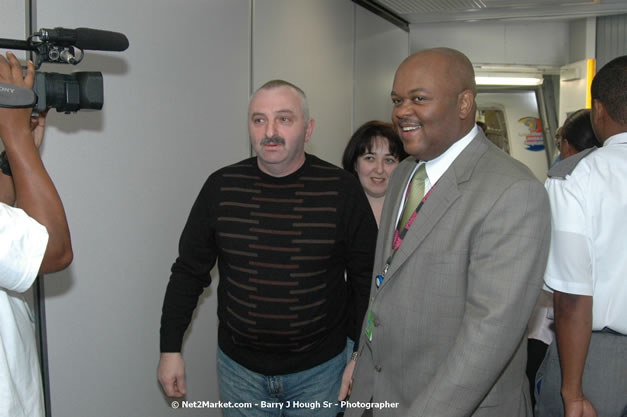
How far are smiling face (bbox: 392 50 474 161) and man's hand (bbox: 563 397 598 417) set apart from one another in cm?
89

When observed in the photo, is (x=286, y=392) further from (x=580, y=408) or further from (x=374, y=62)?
(x=374, y=62)

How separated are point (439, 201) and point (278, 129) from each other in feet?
2.49

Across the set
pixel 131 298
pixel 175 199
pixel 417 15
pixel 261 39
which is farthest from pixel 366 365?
pixel 417 15

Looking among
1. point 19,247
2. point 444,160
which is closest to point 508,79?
point 444,160

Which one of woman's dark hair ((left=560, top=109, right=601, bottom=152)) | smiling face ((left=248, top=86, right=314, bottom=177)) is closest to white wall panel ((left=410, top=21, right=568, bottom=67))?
woman's dark hair ((left=560, top=109, right=601, bottom=152))

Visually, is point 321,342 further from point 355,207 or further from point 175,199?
point 175,199

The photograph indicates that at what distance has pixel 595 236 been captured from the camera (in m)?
1.67

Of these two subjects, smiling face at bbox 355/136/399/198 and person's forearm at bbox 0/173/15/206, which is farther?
smiling face at bbox 355/136/399/198

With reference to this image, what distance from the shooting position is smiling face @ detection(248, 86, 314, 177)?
1923 millimetres

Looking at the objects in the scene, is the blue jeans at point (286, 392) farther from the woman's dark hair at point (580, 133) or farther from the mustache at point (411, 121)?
the woman's dark hair at point (580, 133)

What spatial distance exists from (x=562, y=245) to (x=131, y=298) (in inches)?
67.2

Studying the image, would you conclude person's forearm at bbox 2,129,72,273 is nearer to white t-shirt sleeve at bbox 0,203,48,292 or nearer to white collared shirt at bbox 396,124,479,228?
white t-shirt sleeve at bbox 0,203,48,292

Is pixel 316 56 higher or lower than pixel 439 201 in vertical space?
higher

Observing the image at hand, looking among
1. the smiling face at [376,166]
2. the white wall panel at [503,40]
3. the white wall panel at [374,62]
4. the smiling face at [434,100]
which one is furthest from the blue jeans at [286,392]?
the white wall panel at [503,40]
